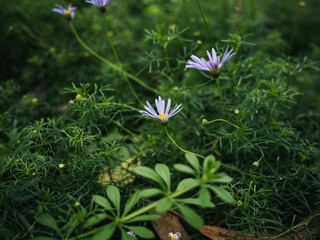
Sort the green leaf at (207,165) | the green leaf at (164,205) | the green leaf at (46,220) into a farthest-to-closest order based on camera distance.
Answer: the green leaf at (46,220) → the green leaf at (207,165) → the green leaf at (164,205)

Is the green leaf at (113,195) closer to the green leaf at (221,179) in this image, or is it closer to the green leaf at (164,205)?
the green leaf at (164,205)

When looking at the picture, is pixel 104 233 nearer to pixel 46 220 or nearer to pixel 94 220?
pixel 94 220

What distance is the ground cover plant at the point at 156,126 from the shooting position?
131cm

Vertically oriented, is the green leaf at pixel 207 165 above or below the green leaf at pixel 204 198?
above

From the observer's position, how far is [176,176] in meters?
1.76

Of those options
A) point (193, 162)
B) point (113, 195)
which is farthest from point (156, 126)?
point (193, 162)

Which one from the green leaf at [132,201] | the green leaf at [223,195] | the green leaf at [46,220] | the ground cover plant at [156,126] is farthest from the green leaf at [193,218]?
the green leaf at [46,220]

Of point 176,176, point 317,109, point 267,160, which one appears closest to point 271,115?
point 267,160

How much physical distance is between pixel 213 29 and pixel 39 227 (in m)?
2.31

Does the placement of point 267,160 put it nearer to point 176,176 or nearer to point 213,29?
point 176,176

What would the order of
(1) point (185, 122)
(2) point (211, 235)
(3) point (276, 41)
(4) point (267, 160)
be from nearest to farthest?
1. (2) point (211, 235)
2. (4) point (267, 160)
3. (1) point (185, 122)
4. (3) point (276, 41)

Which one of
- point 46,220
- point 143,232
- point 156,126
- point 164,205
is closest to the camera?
point 164,205

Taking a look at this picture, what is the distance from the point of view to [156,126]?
1.92 metres

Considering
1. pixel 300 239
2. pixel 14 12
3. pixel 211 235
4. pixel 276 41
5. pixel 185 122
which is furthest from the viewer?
pixel 14 12
